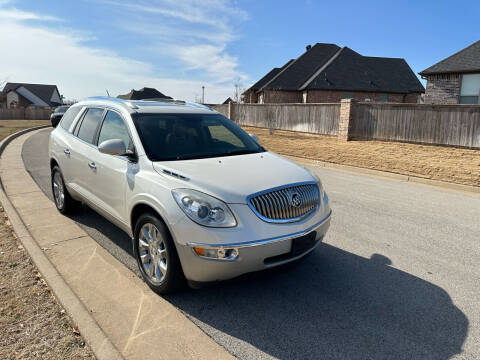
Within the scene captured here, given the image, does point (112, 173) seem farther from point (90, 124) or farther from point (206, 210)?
point (206, 210)

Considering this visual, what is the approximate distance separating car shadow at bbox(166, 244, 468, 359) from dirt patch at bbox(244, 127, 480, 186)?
7181 mm

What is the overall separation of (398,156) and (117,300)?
1163 cm

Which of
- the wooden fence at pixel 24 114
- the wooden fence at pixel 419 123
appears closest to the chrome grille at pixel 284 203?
the wooden fence at pixel 419 123

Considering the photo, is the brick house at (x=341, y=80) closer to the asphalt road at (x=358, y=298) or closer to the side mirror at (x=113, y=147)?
the asphalt road at (x=358, y=298)

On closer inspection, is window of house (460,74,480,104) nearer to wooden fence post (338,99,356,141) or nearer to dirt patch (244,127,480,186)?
wooden fence post (338,99,356,141)

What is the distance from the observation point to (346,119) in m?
16.7

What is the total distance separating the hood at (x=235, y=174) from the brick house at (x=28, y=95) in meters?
78.4

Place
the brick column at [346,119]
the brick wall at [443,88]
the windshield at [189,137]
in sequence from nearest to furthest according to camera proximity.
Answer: the windshield at [189,137]
the brick column at [346,119]
the brick wall at [443,88]

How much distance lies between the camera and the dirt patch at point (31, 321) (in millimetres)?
2719

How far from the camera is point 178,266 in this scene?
10.7 ft

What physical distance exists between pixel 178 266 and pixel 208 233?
0.51m

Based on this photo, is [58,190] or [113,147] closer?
[113,147]

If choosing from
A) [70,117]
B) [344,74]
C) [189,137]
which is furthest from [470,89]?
[70,117]

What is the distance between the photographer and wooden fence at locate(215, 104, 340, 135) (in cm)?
1884
